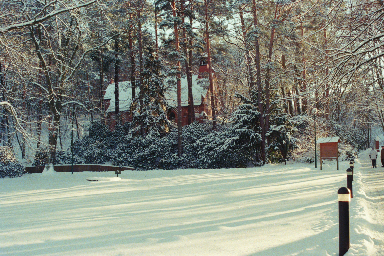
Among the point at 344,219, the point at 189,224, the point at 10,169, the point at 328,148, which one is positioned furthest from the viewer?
the point at 10,169

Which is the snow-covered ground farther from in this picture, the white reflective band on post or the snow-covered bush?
the snow-covered bush

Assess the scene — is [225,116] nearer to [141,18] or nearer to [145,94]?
[145,94]

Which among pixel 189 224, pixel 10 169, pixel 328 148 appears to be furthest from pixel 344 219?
pixel 10 169

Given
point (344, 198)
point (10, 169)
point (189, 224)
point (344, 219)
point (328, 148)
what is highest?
point (344, 198)

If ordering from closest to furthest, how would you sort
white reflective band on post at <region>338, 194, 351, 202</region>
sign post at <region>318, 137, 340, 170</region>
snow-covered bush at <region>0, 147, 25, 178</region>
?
white reflective band on post at <region>338, 194, 351, 202</region> → sign post at <region>318, 137, 340, 170</region> → snow-covered bush at <region>0, 147, 25, 178</region>

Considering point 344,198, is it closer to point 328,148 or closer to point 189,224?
point 189,224

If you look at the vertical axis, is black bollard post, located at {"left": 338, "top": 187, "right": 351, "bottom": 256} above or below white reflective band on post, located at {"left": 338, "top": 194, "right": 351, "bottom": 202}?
below

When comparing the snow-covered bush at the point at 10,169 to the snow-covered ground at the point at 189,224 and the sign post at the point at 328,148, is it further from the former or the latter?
the sign post at the point at 328,148

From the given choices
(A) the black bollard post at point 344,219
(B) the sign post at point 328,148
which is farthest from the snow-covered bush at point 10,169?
(A) the black bollard post at point 344,219

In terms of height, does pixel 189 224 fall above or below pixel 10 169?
above

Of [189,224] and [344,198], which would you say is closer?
[344,198]

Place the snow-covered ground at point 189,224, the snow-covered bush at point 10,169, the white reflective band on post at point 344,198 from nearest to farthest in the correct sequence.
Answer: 1. the white reflective band on post at point 344,198
2. the snow-covered ground at point 189,224
3. the snow-covered bush at point 10,169

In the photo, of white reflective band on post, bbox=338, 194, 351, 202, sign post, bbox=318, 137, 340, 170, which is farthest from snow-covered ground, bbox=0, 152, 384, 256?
sign post, bbox=318, 137, 340, 170

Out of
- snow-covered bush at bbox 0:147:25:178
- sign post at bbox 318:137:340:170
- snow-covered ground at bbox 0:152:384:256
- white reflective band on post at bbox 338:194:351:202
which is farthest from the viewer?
snow-covered bush at bbox 0:147:25:178
